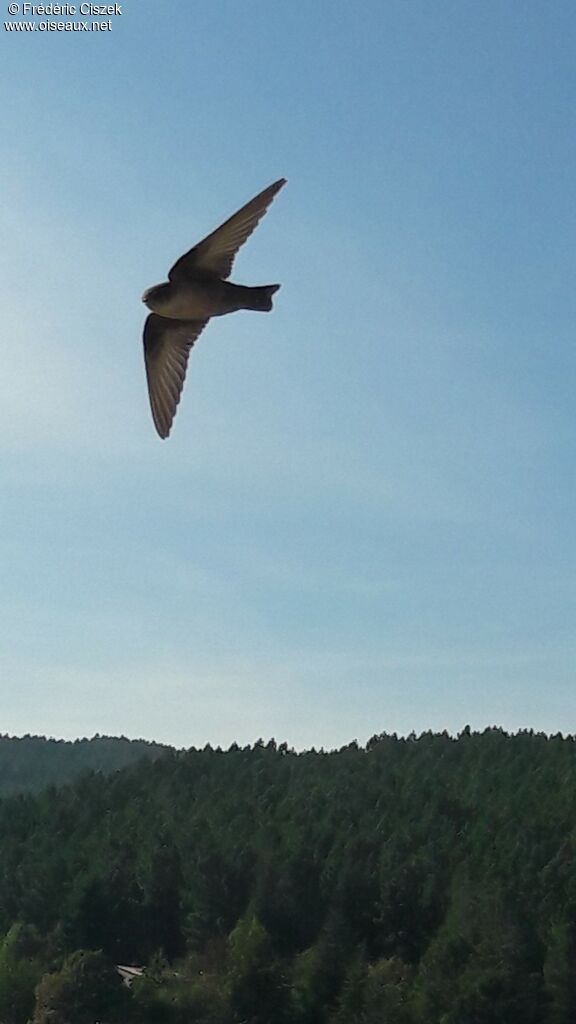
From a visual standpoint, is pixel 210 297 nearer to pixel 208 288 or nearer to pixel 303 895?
pixel 208 288

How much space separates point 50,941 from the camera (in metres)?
82.4

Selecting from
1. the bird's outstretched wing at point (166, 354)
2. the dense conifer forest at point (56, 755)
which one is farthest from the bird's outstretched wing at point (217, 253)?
the dense conifer forest at point (56, 755)

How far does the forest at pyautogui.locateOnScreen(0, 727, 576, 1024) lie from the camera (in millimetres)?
67375

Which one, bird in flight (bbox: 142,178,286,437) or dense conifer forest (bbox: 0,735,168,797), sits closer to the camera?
bird in flight (bbox: 142,178,286,437)

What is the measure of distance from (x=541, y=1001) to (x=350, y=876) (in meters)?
14.6

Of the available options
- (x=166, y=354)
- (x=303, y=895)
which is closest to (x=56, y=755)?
(x=303, y=895)

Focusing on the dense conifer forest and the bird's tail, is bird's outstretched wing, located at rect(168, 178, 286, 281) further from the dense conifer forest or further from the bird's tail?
the dense conifer forest

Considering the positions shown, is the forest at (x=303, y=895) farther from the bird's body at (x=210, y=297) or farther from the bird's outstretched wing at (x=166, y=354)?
the bird's body at (x=210, y=297)

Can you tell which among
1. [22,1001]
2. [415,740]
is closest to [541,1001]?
[22,1001]

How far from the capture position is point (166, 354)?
6633mm

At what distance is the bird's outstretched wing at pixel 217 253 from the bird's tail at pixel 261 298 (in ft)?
0.45

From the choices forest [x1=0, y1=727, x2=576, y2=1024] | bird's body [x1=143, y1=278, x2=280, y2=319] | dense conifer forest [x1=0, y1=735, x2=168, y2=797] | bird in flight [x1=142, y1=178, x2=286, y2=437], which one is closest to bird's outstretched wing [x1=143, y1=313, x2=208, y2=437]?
bird in flight [x1=142, y1=178, x2=286, y2=437]

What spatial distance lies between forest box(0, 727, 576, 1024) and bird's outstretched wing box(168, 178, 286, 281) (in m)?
63.3

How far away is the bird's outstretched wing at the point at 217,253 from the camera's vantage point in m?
6.01
